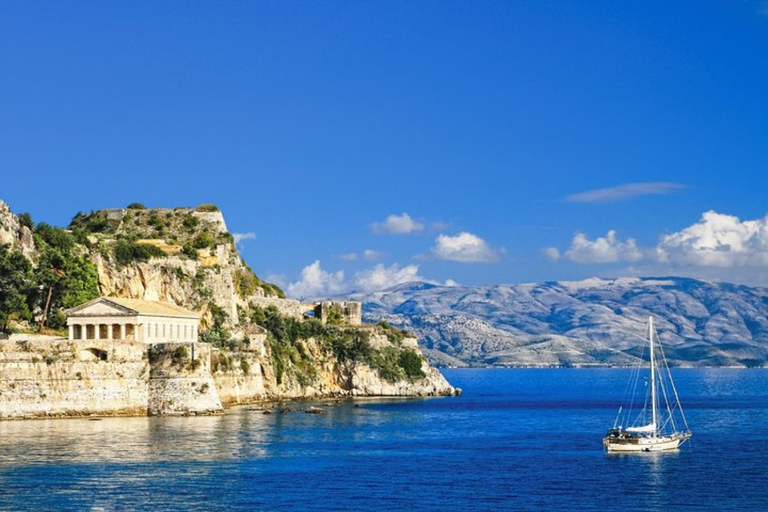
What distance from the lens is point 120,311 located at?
310 feet

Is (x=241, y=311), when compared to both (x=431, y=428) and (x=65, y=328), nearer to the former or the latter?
(x=65, y=328)

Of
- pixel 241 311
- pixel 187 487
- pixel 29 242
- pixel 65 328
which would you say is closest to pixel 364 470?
pixel 187 487

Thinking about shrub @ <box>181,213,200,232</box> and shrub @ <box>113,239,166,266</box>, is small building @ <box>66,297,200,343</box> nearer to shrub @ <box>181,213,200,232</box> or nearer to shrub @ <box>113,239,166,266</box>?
shrub @ <box>113,239,166,266</box>

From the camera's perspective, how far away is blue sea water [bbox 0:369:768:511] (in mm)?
54438

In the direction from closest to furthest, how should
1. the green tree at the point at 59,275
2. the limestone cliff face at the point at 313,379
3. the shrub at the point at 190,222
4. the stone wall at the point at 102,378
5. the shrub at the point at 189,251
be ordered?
the stone wall at the point at 102,378 → the green tree at the point at 59,275 → the limestone cliff face at the point at 313,379 → the shrub at the point at 189,251 → the shrub at the point at 190,222

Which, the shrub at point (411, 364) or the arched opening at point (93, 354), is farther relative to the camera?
the shrub at point (411, 364)

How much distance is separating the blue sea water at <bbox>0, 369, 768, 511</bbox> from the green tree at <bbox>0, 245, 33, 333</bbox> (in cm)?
1582

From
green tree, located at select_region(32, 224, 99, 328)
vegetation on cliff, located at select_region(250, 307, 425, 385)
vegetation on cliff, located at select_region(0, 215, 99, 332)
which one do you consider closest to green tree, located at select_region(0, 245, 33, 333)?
vegetation on cliff, located at select_region(0, 215, 99, 332)

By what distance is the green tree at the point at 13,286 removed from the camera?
96625mm

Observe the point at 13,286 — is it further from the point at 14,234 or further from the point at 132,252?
the point at 132,252

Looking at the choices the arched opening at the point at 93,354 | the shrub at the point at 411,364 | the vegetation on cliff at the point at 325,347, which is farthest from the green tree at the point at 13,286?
the shrub at the point at 411,364

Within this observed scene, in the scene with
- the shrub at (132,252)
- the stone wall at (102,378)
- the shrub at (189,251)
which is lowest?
the stone wall at (102,378)

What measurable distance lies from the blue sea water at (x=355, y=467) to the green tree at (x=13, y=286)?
15817mm

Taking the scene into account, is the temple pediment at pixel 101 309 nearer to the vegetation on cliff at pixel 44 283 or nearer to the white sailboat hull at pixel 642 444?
the vegetation on cliff at pixel 44 283
